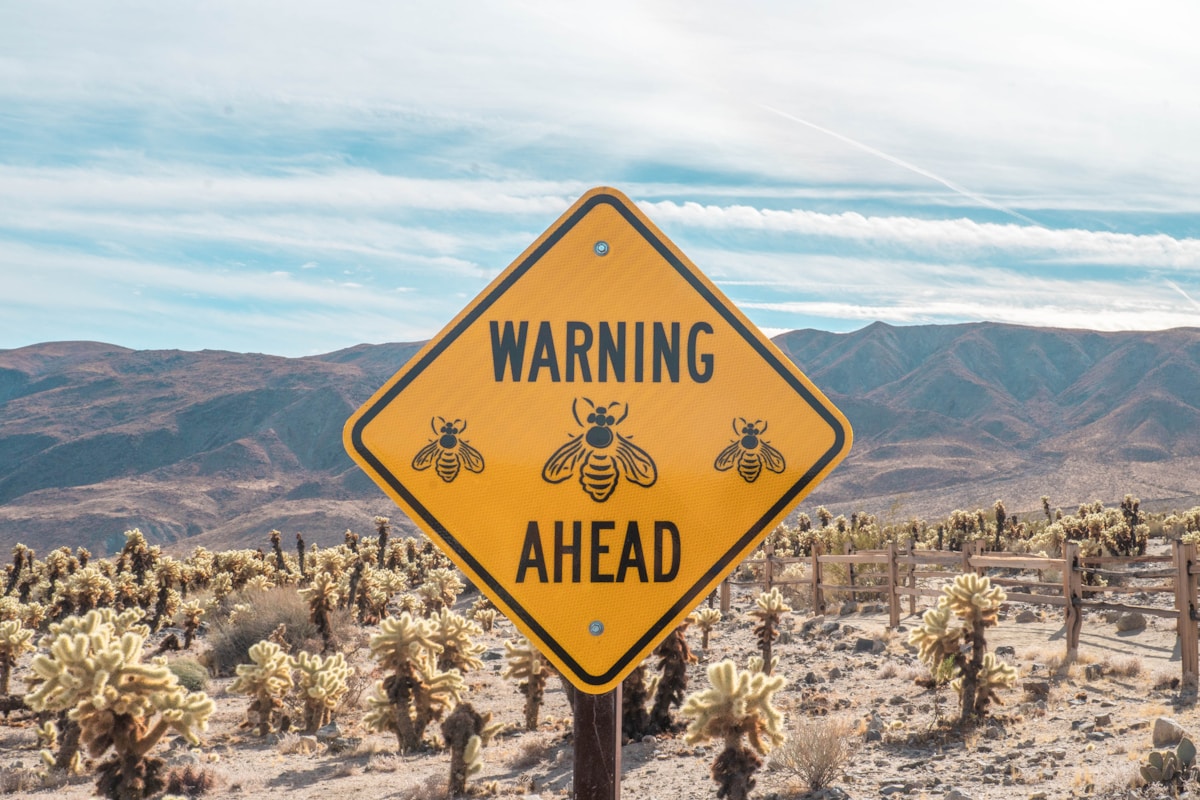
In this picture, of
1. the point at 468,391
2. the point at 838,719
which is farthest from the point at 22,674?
the point at 468,391

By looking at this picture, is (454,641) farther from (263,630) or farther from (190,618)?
(190,618)

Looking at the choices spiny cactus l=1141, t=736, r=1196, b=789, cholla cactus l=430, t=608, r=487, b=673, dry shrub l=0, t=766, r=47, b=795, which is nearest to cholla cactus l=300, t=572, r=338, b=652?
cholla cactus l=430, t=608, r=487, b=673

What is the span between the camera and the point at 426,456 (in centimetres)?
251

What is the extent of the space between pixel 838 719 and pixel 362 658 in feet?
33.7

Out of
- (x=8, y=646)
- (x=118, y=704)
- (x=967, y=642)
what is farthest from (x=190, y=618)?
(x=967, y=642)

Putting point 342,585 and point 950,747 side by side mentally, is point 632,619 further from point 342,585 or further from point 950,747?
point 342,585

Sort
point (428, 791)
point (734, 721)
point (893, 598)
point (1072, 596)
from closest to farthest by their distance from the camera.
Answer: point (734, 721) → point (428, 791) → point (1072, 596) → point (893, 598)

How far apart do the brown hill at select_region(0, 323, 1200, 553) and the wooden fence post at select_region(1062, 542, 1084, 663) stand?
53915mm

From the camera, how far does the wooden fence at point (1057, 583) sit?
38.5 ft

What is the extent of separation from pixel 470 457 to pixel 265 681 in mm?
10201

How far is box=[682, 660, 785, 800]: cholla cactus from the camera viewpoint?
21.2ft

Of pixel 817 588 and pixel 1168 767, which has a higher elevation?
pixel 1168 767

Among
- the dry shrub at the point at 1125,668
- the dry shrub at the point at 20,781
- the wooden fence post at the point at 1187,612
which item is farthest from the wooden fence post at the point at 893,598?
the dry shrub at the point at 20,781

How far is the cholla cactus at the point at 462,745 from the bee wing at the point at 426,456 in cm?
685
